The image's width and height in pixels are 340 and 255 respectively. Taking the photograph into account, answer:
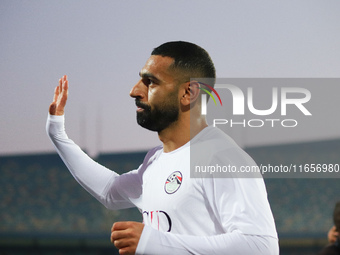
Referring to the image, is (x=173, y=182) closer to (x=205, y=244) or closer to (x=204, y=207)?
(x=204, y=207)

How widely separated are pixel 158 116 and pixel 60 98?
88 cm

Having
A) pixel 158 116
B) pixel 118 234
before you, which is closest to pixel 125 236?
pixel 118 234

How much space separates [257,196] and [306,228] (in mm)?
17945

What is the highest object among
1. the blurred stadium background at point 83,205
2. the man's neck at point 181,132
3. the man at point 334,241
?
the man's neck at point 181,132

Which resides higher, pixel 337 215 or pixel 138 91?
pixel 138 91

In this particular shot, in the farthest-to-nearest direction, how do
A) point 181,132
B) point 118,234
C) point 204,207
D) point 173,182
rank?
point 181,132 → point 173,182 → point 204,207 → point 118,234

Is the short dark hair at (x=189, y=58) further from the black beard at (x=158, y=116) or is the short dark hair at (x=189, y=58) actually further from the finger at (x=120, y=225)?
the finger at (x=120, y=225)

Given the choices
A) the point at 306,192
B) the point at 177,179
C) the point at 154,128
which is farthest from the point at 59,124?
the point at 306,192

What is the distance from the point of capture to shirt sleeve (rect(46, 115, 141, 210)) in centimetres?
290

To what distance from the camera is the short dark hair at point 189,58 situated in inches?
94.3

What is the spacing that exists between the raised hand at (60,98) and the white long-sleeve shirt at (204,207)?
28.8 inches

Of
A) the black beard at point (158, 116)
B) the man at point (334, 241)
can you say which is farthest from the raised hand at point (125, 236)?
the man at point (334, 241)

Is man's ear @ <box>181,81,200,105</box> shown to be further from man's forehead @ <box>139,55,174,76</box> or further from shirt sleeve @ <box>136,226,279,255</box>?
shirt sleeve @ <box>136,226,279,255</box>

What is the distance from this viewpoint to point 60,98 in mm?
2996
